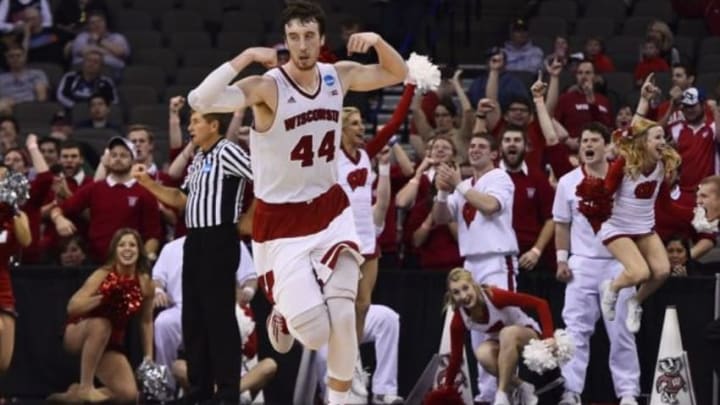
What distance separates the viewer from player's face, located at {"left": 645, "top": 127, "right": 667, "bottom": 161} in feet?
45.5

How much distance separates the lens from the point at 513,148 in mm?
14891

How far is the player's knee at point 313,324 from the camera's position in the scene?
11.0m

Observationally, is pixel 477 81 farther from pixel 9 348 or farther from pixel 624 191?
pixel 9 348

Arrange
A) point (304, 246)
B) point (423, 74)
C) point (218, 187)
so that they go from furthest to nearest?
Answer: point (218, 187), point (423, 74), point (304, 246)

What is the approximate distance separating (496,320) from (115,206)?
9.98 feet

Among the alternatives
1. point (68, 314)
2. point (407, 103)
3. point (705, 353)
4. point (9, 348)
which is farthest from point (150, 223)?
point (705, 353)

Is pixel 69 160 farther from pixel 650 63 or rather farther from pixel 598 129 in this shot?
pixel 650 63

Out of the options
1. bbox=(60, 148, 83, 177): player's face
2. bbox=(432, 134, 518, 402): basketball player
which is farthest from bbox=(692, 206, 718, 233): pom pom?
bbox=(60, 148, 83, 177): player's face

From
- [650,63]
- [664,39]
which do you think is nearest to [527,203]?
[650,63]

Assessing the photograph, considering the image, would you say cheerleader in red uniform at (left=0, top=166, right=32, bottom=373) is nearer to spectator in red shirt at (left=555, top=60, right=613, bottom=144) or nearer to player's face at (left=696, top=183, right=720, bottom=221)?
player's face at (left=696, top=183, right=720, bottom=221)

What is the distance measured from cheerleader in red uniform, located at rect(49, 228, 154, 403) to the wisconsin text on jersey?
12.5 ft

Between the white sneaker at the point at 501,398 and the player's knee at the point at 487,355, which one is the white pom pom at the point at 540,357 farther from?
the player's knee at the point at 487,355

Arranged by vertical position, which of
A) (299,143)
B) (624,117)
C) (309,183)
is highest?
(624,117)

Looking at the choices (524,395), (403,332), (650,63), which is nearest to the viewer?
(524,395)
